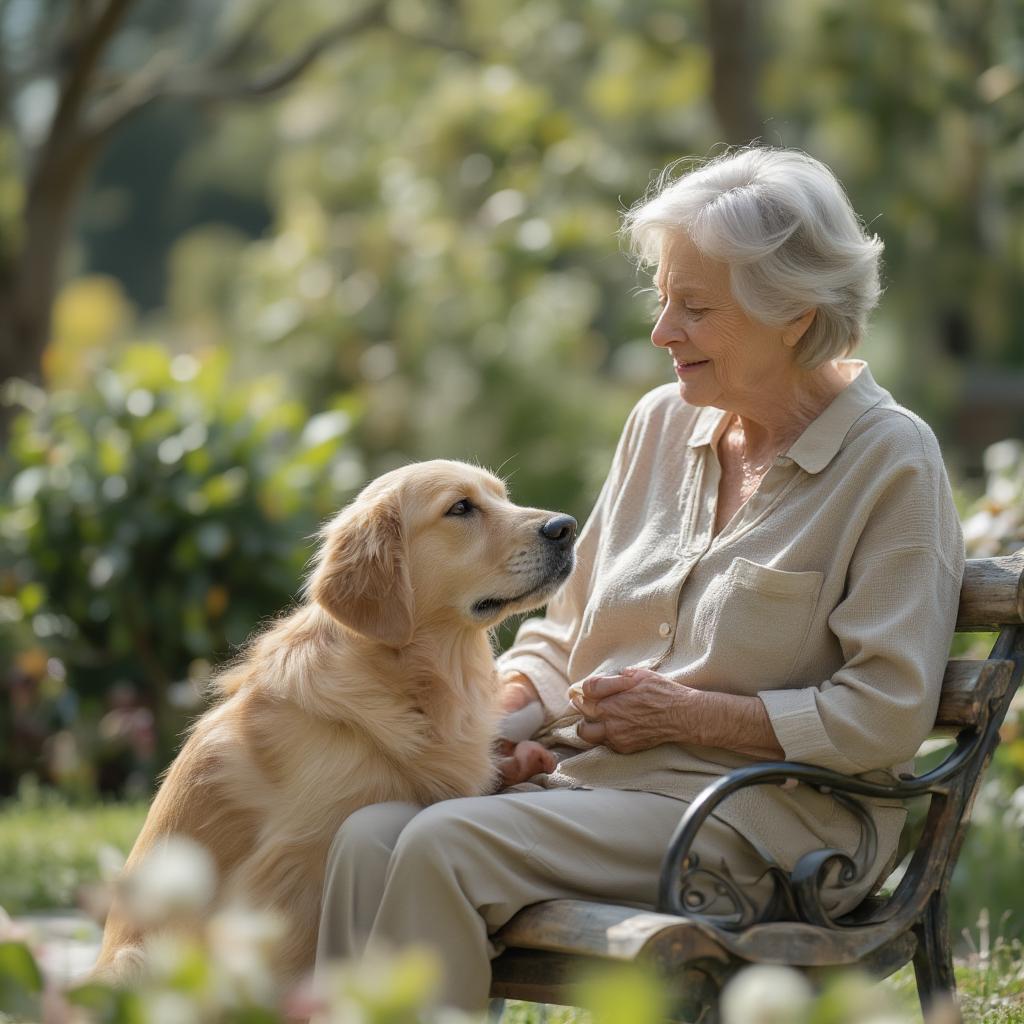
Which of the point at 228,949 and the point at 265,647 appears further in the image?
the point at 265,647

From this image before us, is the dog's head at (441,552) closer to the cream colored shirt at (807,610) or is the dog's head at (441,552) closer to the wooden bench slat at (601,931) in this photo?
the cream colored shirt at (807,610)

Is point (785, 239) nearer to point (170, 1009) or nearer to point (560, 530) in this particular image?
point (560, 530)

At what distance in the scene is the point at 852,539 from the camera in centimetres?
271

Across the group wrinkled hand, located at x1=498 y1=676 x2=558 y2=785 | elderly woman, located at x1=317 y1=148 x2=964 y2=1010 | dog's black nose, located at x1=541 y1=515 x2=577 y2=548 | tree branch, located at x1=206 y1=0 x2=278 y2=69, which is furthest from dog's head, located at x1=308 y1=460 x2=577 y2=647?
tree branch, located at x1=206 y1=0 x2=278 y2=69

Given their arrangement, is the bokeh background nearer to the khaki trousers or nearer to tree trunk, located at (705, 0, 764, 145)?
tree trunk, located at (705, 0, 764, 145)

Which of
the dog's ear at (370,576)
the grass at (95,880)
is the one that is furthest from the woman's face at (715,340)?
the grass at (95,880)

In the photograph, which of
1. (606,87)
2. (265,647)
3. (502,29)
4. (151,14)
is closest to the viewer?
(265,647)

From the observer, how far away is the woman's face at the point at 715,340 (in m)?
2.96

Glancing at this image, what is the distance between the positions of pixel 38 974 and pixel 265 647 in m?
1.59

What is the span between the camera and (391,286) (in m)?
14.8

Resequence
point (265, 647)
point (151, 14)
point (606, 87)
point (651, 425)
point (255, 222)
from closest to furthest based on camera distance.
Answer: point (265, 647) < point (651, 425) < point (606, 87) < point (151, 14) < point (255, 222)

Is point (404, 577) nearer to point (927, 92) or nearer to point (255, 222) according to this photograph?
point (927, 92)

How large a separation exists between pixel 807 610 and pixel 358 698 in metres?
0.88

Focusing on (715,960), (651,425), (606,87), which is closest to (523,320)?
(606,87)
